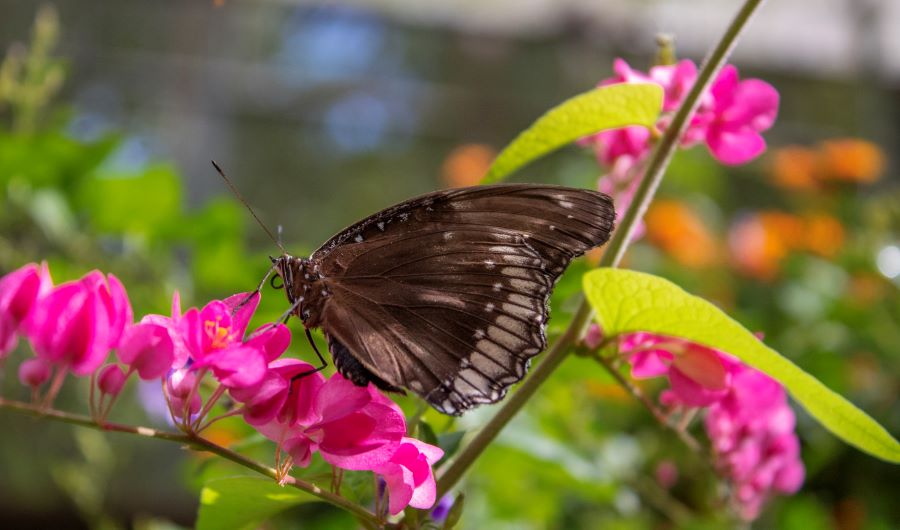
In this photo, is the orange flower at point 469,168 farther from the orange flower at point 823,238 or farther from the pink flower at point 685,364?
the pink flower at point 685,364

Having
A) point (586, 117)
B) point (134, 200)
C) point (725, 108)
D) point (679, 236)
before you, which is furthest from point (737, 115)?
point (679, 236)

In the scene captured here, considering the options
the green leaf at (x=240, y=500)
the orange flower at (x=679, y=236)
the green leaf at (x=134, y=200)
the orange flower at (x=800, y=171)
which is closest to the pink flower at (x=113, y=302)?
the green leaf at (x=240, y=500)

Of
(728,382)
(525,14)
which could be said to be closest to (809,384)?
(728,382)

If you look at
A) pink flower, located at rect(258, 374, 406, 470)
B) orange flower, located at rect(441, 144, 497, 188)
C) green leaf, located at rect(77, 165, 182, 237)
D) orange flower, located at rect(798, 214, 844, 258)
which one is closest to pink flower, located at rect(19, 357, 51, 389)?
pink flower, located at rect(258, 374, 406, 470)

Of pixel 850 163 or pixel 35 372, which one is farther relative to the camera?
pixel 850 163

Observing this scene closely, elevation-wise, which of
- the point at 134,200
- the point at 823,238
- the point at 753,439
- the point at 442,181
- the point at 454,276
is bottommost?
the point at 442,181

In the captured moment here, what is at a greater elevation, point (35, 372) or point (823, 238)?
point (35, 372)

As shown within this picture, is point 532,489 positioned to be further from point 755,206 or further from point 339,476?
point 755,206

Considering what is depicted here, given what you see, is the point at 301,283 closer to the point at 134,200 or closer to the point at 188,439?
the point at 188,439
